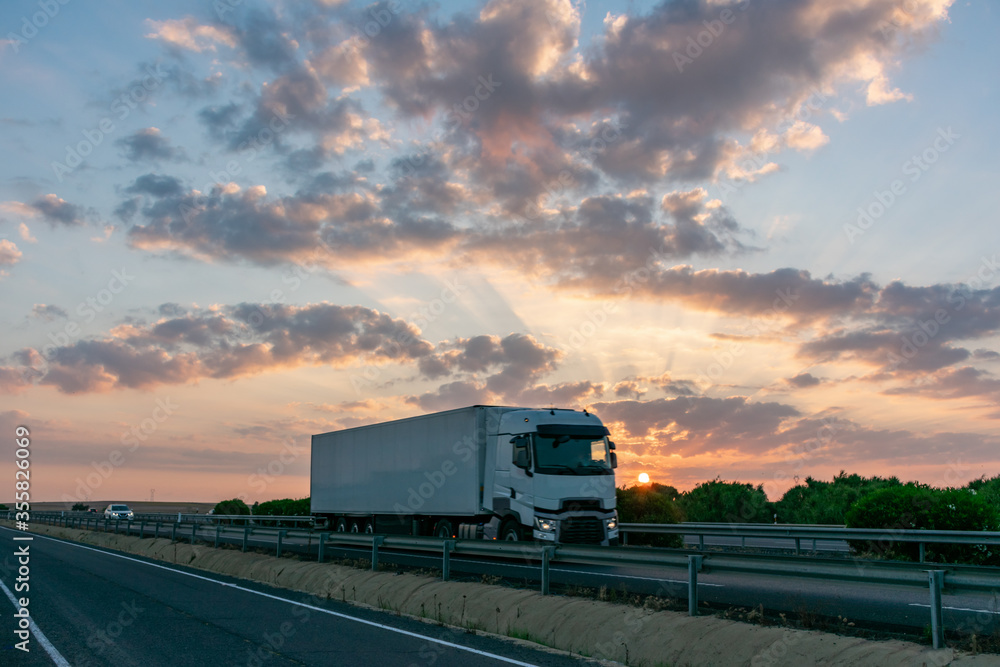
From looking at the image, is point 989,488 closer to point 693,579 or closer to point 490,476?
point 490,476

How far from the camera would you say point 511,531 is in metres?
21.8

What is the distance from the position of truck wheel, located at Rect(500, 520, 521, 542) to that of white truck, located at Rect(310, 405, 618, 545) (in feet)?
0.15

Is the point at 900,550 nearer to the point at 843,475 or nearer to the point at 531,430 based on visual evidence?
the point at 531,430

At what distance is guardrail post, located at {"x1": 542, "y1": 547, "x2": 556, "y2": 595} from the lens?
11.9 meters

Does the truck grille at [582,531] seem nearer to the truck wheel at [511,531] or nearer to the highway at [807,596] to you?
the highway at [807,596]

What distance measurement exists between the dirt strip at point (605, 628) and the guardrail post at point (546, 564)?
148 millimetres

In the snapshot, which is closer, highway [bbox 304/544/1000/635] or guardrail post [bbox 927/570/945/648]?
guardrail post [bbox 927/570/945/648]

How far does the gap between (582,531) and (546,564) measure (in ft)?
28.6

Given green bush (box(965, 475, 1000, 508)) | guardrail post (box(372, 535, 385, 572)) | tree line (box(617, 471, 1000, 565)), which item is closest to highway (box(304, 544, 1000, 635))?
guardrail post (box(372, 535, 385, 572))

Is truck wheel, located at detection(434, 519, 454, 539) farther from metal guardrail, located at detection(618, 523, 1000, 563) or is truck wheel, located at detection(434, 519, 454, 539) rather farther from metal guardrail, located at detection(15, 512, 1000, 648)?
metal guardrail, located at detection(618, 523, 1000, 563)

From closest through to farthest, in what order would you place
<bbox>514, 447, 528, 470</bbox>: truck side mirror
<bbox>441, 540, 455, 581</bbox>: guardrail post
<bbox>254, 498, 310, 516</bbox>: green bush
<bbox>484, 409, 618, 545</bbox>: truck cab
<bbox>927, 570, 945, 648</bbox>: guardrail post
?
<bbox>927, 570, 945, 648</bbox>: guardrail post
<bbox>441, 540, 455, 581</bbox>: guardrail post
<bbox>484, 409, 618, 545</bbox>: truck cab
<bbox>514, 447, 528, 470</bbox>: truck side mirror
<bbox>254, 498, 310, 516</bbox>: green bush

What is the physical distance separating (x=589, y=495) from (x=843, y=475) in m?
35.5

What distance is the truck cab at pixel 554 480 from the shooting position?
803 inches

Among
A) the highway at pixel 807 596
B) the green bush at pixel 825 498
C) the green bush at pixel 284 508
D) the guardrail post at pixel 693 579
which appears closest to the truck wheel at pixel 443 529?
the highway at pixel 807 596
